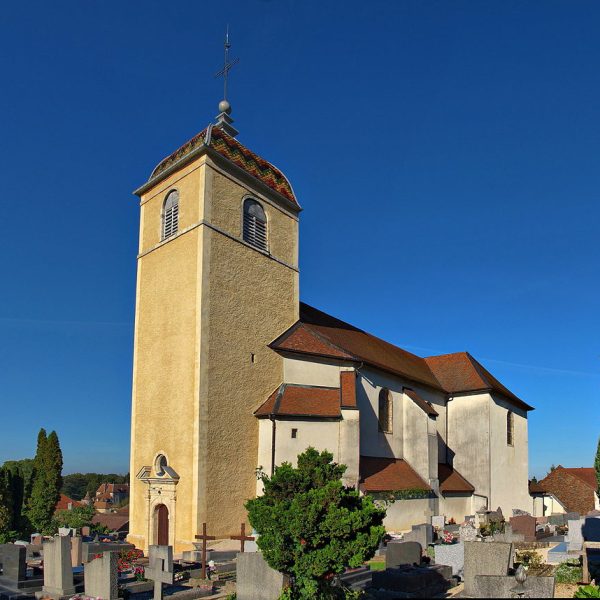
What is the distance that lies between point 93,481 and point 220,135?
101526mm

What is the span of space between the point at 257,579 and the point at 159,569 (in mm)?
2567

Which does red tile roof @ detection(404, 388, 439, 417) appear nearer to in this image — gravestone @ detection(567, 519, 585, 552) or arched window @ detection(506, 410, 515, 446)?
arched window @ detection(506, 410, 515, 446)

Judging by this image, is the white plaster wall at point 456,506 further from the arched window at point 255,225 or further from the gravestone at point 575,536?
the arched window at point 255,225

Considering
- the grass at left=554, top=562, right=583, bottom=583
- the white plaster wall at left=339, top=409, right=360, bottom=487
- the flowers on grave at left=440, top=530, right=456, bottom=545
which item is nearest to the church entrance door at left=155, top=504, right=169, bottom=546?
the white plaster wall at left=339, top=409, right=360, bottom=487

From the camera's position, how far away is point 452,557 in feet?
45.1

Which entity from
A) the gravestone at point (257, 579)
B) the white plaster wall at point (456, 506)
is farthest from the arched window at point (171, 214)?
the white plaster wall at point (456, 506)

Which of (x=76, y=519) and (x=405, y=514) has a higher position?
(x=405, y=514)

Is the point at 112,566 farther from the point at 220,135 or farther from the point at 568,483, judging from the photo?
the point at 568,483

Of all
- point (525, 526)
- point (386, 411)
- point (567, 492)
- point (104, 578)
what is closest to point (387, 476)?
point (386, 411)

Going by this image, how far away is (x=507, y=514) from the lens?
91.0 feet

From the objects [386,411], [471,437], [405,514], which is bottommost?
[405,514]

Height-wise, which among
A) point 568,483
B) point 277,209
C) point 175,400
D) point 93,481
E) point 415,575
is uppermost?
point 277,209

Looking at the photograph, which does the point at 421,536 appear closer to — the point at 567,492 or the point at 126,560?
the point at 126,560

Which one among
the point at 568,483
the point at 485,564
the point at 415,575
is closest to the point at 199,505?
the point at 415,575
